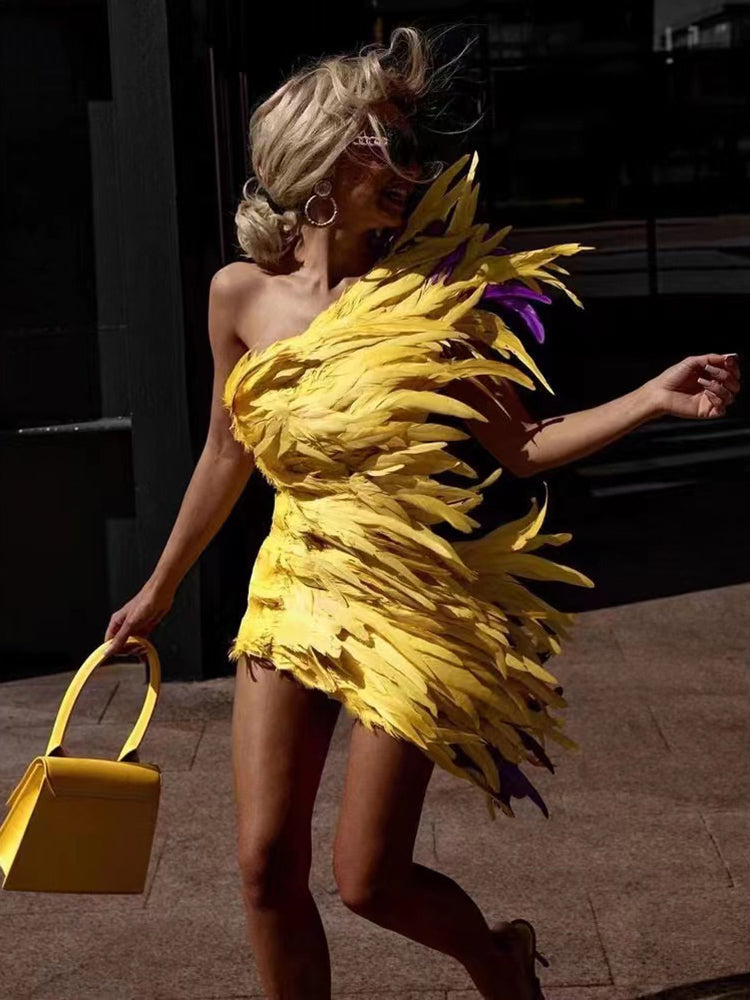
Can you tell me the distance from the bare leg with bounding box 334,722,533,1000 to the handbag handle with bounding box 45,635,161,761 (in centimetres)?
41

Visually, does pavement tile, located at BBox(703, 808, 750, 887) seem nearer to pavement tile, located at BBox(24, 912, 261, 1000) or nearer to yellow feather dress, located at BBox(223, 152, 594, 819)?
pavement tile, located at BBox(24, 912, 261, 1000)

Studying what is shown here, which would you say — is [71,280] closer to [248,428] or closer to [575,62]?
[248,428]

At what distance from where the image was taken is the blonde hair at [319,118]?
3.35 meters

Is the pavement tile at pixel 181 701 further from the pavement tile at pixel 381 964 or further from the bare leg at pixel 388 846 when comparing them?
the bare leg at pixel 388 846

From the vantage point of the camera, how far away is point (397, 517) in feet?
10.9

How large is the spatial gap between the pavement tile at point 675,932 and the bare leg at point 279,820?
1.05m

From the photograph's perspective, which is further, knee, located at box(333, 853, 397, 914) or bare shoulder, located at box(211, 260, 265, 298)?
bare shoulder, located at box(211, 260, 265, 298)

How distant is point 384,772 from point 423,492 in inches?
20.0

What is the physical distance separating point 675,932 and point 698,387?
168cm

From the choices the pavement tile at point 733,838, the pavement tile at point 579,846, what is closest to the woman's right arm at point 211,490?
the pavement tile at point 579,846

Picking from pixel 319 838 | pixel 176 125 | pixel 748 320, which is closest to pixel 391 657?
pixel 319 838

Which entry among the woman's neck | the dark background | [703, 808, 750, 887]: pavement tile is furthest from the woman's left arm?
the dark background

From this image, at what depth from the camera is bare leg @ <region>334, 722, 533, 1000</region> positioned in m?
3.29

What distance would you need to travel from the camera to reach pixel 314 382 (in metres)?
3.34
